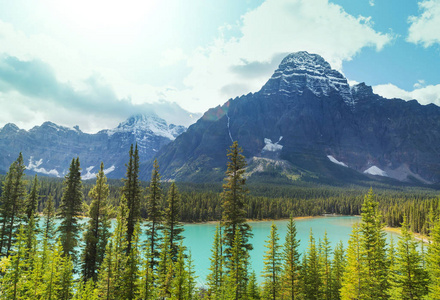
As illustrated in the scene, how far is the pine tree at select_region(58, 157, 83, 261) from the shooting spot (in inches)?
1206

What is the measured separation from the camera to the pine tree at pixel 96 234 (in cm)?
3020

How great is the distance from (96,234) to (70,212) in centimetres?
417

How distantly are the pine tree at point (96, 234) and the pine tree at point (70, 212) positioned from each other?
172 cm

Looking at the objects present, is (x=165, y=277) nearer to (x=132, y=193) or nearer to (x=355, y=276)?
(x=132, y=193)

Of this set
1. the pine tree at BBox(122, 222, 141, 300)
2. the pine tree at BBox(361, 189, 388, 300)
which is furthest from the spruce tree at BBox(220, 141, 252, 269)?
the pine tree at BBox(361, 189, 388, 300)

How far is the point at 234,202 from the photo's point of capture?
24.8 metres

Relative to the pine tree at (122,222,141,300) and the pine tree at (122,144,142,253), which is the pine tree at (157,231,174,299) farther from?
the pine tree at (122,144,142,253)

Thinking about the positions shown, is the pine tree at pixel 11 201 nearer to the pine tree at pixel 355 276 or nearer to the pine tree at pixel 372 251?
the pine tree at pixel 355 276

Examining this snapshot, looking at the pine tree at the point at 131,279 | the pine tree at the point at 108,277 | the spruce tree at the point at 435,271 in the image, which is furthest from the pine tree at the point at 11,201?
the spruce tree at the point at 435,271

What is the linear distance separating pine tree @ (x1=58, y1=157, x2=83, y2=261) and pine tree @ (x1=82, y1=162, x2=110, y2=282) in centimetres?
172

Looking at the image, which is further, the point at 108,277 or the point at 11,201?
the point at 11,201

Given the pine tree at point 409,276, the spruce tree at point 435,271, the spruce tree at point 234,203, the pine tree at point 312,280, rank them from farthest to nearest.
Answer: the pine tree at point 312,280 < the spruce tree at point 234,203 < the pine tree at point 409,276 < the spruce tree at point 435,271

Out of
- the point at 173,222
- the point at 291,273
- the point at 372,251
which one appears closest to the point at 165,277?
the point at 173,222

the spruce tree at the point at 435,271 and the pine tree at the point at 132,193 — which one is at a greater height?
the pine tree at the point at 132,193
